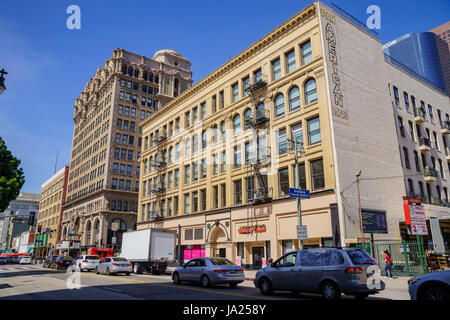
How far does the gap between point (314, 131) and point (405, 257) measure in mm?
10841

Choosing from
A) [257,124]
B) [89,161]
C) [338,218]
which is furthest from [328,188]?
[89,161]

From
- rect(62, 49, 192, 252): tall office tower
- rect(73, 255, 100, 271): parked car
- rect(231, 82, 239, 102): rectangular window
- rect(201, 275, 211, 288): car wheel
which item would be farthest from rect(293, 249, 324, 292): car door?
rect(62, 49, 192, 252): tall office tower

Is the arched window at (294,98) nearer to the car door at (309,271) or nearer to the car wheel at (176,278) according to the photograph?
the car wheel at (176,278)

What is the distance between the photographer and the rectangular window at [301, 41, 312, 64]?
28.1m

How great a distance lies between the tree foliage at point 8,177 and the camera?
30594 millimetres

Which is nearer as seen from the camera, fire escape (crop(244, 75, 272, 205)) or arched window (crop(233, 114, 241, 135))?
fire escape (crop(244, 75, 272, 205))

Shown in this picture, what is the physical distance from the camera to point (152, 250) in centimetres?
2692

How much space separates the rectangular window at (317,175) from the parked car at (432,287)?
54.1ft

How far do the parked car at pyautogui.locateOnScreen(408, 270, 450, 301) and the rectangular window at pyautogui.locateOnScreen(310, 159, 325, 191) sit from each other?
16.5 metres

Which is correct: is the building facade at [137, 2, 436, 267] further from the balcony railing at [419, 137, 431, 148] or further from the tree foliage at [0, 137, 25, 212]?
the tree foliage at [0, 137, 25, 212]

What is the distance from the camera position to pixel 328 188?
78.9ft

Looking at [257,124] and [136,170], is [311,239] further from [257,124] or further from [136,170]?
[136,170]

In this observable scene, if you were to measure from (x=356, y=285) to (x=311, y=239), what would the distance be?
15.0m

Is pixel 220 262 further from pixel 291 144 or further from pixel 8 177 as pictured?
pixel 8 177
